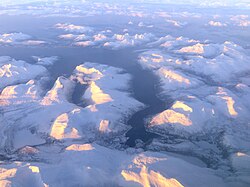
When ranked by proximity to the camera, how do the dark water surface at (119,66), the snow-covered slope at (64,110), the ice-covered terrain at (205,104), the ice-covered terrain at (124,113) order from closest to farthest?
the ice-covered terrain at (124,113) < the ice-covered terrain at (205,104) < the snow-covered slope at (64,110) < the dark water surface at (119,66)

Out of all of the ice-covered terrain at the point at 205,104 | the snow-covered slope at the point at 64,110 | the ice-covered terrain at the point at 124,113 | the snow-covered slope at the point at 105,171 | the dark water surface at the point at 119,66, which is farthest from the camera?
the dark water surface at the point at 119,66

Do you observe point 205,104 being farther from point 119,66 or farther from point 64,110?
point 119,66

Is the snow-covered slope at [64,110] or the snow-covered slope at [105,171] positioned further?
the snow-covered slope at [64,110]

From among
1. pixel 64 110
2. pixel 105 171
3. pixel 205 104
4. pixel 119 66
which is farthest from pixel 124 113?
pixel 119 66

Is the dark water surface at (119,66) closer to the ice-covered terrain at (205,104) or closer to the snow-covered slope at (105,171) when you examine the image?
the ice-covered terrain at (205,104)

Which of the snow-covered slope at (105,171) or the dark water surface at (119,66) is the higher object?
the snow-covered slope at (105,171)

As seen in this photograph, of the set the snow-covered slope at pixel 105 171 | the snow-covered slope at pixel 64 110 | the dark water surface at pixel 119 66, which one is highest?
the snow-covered slope at pixel 105 171

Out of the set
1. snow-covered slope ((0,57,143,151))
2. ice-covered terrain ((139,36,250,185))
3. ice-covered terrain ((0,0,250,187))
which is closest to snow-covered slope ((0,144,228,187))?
ice-covered terrain ((0,0,250,187))

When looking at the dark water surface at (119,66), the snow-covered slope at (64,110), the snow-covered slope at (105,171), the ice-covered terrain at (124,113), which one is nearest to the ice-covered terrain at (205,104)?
the ice-covered terrain at (124,113)
